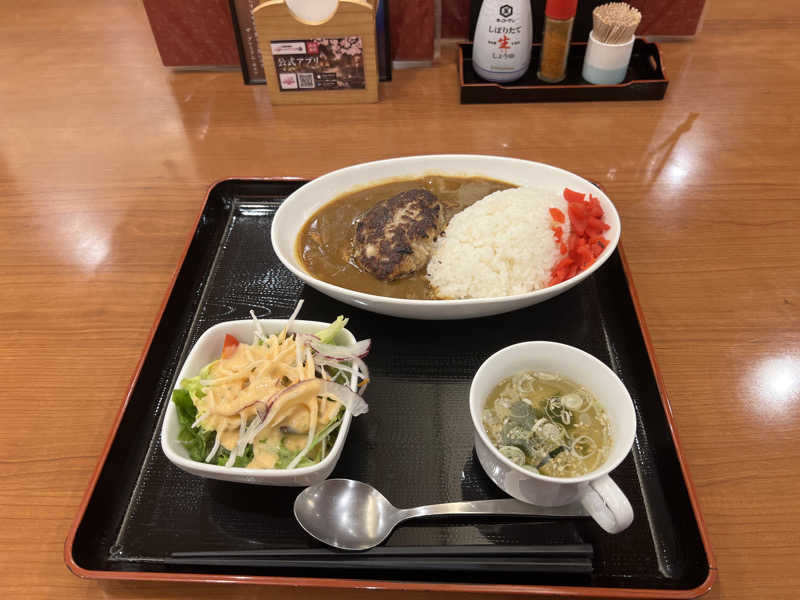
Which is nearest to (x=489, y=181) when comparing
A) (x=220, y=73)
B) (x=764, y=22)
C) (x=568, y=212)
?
(x=568, y=212)

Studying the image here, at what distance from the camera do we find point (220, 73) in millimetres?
2512

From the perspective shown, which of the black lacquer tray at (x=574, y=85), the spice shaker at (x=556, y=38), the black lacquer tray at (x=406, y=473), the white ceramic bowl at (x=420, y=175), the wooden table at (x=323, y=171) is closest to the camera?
the black lacquer tray at (x=406, y=473)

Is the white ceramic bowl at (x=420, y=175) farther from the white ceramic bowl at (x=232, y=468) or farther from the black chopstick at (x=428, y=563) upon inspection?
the black chopstick at (x=428, y=563)

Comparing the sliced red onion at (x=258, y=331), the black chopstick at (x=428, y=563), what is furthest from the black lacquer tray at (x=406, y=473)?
the sliced red onion at (x=258, y=331)

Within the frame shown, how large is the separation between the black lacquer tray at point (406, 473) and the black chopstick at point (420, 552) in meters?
0.02

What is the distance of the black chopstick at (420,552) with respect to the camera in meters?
1.07

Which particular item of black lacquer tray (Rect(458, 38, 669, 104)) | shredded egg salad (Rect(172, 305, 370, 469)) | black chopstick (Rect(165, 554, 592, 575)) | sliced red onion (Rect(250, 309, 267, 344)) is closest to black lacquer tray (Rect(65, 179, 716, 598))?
black chopstick (Rect(165, 554, 592, 575))

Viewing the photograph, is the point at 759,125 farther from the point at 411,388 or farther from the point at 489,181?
the point at 411,388

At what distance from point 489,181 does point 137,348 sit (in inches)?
46.0

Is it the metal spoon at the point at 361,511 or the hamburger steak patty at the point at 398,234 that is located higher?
the hamburger steak patty at the point at 398,234

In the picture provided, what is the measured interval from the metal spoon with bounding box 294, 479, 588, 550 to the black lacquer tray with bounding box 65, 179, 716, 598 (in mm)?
37

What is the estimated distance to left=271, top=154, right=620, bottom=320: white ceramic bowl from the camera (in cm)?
137

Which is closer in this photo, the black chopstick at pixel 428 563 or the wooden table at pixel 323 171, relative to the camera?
the black chopstick at pixel 428 563

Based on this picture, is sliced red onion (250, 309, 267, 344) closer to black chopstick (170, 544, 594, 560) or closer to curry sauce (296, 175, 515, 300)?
curry sauce (296, 175, 515, 300)
